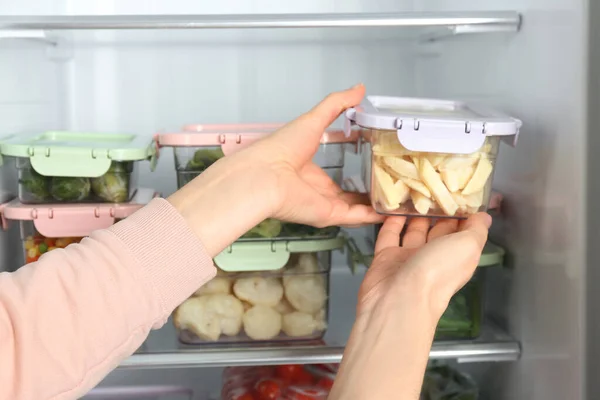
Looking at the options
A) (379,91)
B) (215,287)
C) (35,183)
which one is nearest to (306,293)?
(215,287)

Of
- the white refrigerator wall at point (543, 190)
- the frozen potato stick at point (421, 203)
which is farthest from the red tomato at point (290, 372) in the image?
the frozen potato stick at point (421, 203)

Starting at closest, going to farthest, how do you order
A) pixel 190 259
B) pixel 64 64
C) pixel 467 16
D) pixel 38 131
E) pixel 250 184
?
pixel 190 259
pixel 250 184
pixel 467 16
pixel 38 131
pixel 64 64

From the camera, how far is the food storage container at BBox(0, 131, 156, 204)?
3.73 ft

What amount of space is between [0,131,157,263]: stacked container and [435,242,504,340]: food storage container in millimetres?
547

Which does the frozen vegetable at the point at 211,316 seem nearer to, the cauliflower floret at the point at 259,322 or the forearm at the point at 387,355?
the cauliflower floret at the point at 259,322

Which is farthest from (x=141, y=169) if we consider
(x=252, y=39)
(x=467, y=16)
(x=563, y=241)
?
(x=563, y=241)

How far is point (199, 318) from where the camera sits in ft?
3.82

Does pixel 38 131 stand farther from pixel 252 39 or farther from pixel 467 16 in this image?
pixel 467 16

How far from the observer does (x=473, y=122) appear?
3.09ft

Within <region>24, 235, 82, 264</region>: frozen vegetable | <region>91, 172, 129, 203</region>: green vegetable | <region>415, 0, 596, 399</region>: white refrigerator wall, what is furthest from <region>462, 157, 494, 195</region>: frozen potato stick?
<region>24, 235, 82, 264</region>: frozen vegetable

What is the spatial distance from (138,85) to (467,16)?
32.0 inches

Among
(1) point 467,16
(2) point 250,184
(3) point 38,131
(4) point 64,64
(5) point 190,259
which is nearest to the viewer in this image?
(5) point 190,259

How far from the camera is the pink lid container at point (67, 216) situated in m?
1.14

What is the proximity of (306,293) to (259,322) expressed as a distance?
93 millimetres
